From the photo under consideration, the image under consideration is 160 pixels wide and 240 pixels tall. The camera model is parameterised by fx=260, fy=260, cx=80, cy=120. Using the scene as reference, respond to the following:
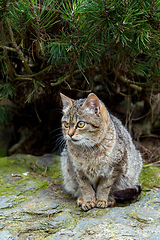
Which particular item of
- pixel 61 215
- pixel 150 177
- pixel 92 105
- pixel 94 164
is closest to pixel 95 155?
pixel 94 164

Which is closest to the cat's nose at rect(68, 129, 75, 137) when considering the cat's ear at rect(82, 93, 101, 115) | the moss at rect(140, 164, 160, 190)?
the cat's ear at rect(82, 93, 101, 115)

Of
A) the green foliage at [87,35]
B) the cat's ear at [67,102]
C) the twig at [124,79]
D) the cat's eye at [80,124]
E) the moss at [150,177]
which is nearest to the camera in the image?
the green foliage at [87,35]

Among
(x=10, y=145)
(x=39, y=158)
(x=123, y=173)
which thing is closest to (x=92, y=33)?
(x=123, y=173)

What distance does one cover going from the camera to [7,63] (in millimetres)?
3301

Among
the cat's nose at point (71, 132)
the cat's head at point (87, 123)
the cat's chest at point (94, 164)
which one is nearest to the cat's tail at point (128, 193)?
the cat's chest at point (94, 164)

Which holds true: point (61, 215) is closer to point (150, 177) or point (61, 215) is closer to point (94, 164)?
point (94, 164)

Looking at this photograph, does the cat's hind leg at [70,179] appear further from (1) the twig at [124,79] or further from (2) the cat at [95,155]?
(1) the twig at [124,79]

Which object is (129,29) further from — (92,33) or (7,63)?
(7,63)

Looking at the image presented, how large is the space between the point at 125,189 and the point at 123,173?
0.18 m

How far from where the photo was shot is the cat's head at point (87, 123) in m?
2.44

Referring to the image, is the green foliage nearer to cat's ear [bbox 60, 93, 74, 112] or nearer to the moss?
cat's ear [bbox 60, 93, 74, 112]

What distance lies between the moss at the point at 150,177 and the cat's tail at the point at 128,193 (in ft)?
1.24

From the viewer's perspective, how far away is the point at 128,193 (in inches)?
102

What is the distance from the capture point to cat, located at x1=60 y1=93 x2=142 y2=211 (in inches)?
97.5
